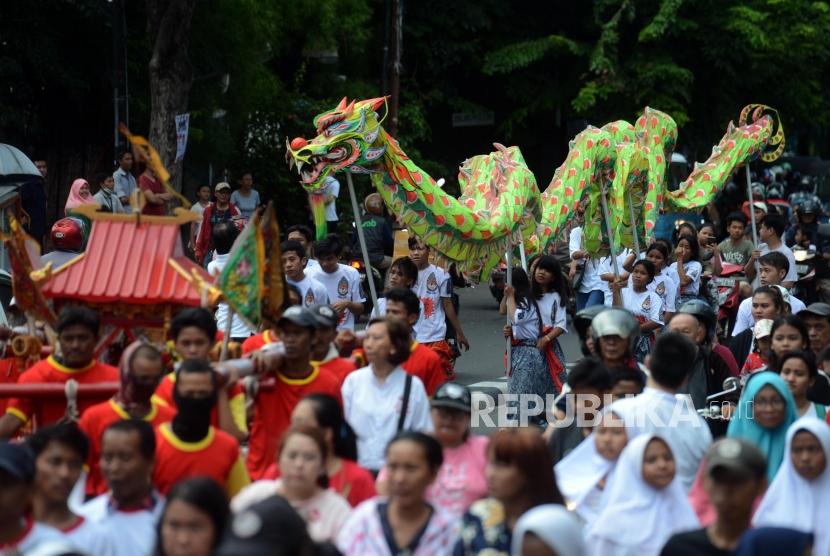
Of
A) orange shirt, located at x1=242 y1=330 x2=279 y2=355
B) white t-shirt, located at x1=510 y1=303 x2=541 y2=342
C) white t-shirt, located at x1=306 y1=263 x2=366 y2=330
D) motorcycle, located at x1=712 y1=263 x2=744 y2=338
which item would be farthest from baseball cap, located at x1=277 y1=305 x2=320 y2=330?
motorcycle, located at x1=712 y1=263 x2=744 y2=338

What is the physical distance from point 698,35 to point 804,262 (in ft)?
39.7

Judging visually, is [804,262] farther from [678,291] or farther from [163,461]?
[163,461]

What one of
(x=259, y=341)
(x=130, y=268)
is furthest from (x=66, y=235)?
(x=259, y=341)

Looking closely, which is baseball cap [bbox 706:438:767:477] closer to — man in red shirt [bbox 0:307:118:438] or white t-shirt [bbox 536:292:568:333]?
man in red shirt [bbox 0:307:118:438]

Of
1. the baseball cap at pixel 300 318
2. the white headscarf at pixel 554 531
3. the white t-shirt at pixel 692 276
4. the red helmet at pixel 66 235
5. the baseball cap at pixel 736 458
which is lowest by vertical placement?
the white headscarf at pixel 554 531

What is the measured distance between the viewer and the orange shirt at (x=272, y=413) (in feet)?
25.0

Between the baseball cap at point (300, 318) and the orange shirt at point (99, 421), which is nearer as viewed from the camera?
the orange shirt at point (99, 421)

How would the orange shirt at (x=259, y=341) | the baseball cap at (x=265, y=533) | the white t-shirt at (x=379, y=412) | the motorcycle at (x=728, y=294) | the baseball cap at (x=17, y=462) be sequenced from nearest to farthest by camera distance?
the baseball cap at (x=265, y=533)
the baseball cap at (x=17, y=462)
the white t-shirt at (x=379, y=412)
the orange shirt at (x=259, y=341)
the motorcycle at (x=728, y=294)

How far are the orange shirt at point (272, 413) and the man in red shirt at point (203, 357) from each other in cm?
13

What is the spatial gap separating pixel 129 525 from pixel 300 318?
74.7 inches

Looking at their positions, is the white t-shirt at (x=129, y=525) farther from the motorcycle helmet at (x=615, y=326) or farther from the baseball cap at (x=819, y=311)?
the baseball cap at (x=819, y=311)

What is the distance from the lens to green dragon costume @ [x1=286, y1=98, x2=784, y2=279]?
1134 cm

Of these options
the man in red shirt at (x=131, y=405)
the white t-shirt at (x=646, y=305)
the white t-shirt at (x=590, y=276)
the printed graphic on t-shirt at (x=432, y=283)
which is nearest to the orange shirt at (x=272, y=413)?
the man in red shirt at (x=131, y=405)

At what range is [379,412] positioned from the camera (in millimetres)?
7719
